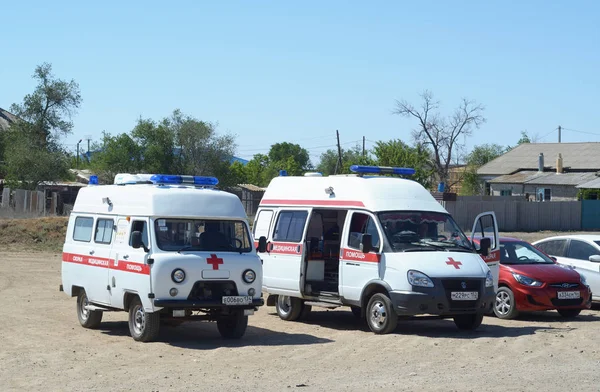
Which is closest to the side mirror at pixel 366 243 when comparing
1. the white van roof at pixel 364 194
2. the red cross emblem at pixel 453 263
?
the white van roof at pixel 364 194

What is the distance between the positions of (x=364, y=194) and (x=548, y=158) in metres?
59.2

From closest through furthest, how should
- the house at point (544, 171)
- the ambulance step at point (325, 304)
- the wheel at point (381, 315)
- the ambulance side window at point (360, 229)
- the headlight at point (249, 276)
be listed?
the headlight at point (249, 276) → the wheel at point (381, 315) → the ambulance side window at point (360, 229) → the ambulance step at point (325, 304) → the house at point (544, 171)

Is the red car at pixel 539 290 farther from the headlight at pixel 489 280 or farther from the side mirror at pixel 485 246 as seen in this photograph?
the headlight at pixel 489 280

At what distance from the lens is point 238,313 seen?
13758 mm

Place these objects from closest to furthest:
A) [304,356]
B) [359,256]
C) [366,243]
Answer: [304,356] → [366,243] → [359,256]

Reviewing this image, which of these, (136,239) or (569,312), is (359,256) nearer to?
(136,239)

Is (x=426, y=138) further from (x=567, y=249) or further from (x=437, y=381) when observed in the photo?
(x=437, y=381)

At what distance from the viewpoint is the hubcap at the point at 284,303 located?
55.3 ft

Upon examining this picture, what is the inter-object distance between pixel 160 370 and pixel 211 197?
145 inches

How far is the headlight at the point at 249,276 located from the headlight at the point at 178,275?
976 mm

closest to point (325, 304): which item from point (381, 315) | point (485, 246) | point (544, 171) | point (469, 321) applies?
point (381, 315)

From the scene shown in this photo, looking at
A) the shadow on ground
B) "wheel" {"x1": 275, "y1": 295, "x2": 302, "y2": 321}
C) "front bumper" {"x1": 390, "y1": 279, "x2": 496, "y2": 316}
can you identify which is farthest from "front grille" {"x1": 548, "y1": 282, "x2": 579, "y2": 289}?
the shadow on ground

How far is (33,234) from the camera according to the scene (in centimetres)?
3841

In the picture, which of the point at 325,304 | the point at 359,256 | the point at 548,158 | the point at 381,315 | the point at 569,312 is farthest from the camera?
the point at 548,158
